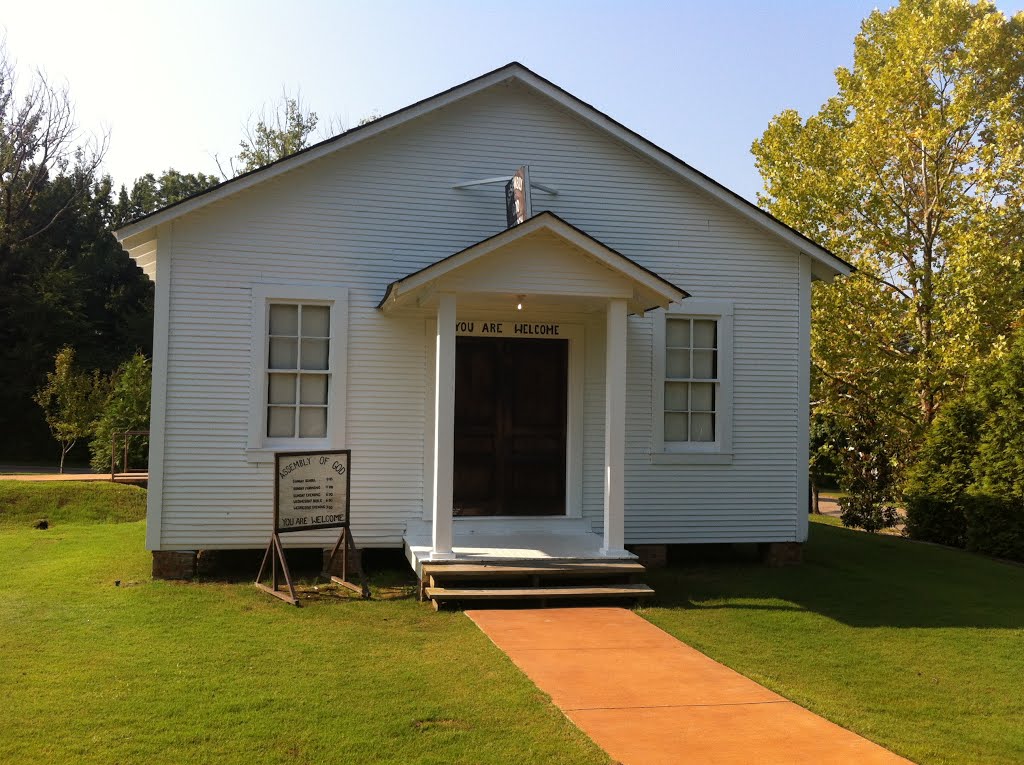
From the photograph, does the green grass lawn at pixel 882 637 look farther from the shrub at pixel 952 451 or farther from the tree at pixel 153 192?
the tree at pixel 153 192

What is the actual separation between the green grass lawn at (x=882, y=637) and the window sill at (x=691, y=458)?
53.8 inches

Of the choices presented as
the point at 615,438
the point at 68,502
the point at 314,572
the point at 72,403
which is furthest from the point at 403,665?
A: the point at 72,403

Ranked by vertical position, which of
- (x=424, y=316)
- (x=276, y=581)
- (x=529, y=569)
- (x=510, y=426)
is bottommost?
(x=276, y=581)

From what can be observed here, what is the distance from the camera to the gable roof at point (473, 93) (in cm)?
1066

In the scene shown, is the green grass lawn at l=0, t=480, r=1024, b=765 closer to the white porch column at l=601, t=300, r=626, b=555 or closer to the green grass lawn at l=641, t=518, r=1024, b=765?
the green grass lawn at l=641, t=518, r=1024, b=765

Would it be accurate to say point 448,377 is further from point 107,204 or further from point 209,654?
point 107,204

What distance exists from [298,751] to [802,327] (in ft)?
30.3

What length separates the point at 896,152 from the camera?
1872 cm

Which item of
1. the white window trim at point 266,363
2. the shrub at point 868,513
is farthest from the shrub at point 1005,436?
the white window trim at point 266,363

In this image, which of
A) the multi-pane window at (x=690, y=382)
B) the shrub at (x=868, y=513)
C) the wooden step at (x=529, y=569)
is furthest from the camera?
the shrub at (x=868, y=513)

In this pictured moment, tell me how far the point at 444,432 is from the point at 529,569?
5.45 ft

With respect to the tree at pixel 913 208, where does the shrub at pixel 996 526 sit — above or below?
below

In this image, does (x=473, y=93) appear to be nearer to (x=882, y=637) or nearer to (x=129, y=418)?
(x=882, y=637)

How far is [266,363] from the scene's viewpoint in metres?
11.0
